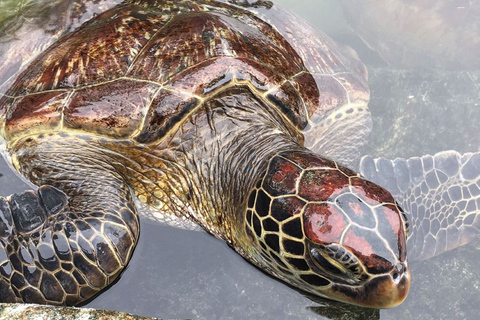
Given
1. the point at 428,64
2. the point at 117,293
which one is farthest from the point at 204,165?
the point at 428,64

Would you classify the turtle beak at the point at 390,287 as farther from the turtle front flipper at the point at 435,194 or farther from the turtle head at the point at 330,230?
the turtle front flipper at the point at 435,194

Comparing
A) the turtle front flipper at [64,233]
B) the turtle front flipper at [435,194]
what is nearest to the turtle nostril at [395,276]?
the turtle front flipper at [435,194]

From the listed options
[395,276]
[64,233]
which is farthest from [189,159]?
[395,276]

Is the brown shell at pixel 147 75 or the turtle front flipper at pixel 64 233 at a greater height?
the brown shell at pixel 147 75

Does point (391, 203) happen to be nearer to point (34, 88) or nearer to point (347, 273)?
point (347, 273)

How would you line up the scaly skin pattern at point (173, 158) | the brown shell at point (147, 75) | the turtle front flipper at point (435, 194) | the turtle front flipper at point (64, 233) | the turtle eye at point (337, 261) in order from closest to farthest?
the turtle eye at point (337, 261) → the scaly skin pattern at point (173, 158) → the turtle front flipper at point (64, 233) → the brown shell at point (147, 75) → the turtle front flipper at point (435, 194)

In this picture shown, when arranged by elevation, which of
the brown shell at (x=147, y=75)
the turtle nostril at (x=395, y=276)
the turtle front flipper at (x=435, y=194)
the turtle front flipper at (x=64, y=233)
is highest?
the brown shell at (x=147, y=75)
